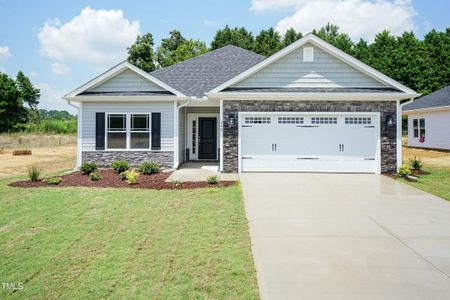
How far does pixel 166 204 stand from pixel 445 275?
5.65m

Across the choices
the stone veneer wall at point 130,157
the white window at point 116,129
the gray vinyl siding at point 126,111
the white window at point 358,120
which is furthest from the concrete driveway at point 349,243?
the white window at point 116,129

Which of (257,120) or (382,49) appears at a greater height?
(382,49)

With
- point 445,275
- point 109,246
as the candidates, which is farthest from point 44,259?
point 445,275

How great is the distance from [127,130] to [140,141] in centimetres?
69

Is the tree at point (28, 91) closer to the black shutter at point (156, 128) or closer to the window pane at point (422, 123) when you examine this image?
the black shutter at point (156, 128)

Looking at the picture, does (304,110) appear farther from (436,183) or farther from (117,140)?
(117,140)

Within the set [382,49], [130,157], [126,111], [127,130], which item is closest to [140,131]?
[127,130]

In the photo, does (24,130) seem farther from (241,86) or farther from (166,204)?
(166,204)

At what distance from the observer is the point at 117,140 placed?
567 inches

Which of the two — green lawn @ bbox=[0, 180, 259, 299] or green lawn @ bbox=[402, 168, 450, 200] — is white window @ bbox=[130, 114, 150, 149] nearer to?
green lawn @ bbox=[0, 180, 259, 299]

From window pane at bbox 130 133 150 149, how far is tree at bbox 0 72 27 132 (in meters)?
31.8

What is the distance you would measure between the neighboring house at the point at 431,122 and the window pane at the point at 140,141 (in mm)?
19492

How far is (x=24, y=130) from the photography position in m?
39.4

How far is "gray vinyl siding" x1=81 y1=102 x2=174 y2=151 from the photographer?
46.9 ft
